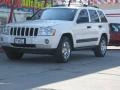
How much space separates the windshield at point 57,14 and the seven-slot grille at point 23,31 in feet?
4.47

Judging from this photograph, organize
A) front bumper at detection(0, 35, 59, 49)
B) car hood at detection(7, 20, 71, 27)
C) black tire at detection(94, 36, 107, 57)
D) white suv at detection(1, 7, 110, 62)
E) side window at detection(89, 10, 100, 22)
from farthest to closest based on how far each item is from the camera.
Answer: black tire at detection(94, 36, 107, 57), side window at detection(89, 10, 100, 22), car hood at detection(7, 20, 71, 27), white suv at detection(1, 7, 110, 62), front bumper at detection(0, 35, 59, 49)

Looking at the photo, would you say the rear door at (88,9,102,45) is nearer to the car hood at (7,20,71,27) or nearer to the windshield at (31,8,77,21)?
the windshield at (31,8,77,21)

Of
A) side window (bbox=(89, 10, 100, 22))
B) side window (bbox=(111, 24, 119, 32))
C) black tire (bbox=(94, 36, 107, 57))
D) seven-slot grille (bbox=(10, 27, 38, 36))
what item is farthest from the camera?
side window (bbox=(111, 24, 119, 32))

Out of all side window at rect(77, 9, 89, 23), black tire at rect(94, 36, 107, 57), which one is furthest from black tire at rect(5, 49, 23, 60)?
black tire at rect(94, 36, 107, 57)

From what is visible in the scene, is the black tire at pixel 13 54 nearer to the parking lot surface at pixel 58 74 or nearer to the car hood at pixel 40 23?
the parking lot surface at pixel 58 74

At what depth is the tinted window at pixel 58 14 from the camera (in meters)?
15.8

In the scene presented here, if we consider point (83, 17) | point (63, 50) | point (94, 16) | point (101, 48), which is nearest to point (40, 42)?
point (63, 50)

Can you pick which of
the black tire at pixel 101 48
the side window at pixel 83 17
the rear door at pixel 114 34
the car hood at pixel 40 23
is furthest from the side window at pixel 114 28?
the car hood at pixel 40 23

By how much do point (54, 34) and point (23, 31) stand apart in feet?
3.23

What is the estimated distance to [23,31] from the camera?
14.7 meters

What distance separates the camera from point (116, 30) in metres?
24.1

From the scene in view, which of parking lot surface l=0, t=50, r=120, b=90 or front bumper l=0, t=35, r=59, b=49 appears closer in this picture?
parking lot surface l=0, t=50, r=120, b=90

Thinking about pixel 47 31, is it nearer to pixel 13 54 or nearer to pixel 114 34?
pixel 13 54

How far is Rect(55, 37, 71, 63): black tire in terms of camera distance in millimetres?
14695
